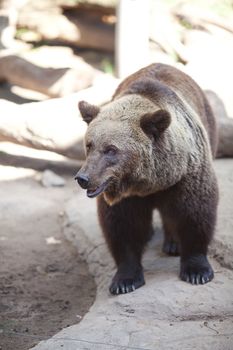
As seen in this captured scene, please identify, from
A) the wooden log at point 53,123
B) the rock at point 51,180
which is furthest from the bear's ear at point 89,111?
the rock at point 51,180

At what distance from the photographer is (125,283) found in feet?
17.6

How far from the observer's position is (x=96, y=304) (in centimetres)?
532

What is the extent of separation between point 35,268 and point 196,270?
190cm

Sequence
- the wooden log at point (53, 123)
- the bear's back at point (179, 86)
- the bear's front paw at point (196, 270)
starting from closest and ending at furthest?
1. the bear's front paw at point (196, 270)
2. the bear's back at point (179, 86)
3. the wooden log at point (53, 123)

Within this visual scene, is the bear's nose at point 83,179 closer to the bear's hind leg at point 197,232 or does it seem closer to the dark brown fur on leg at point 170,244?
the bear's hind leg at point 197,232

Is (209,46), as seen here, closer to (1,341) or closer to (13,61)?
(13,61)

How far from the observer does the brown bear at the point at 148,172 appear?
4680 millimetres

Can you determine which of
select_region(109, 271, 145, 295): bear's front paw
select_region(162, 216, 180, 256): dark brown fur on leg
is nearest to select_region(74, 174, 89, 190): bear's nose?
select_region(109, 271, 145, 295): bear's front paw

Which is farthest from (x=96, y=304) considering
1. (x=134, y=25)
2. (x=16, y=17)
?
(x=16, y=17)

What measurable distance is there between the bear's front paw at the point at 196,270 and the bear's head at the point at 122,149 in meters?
0.81

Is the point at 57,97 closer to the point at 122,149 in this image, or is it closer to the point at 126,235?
the point at 126,235

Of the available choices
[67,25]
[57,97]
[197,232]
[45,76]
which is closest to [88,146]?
[197,232]

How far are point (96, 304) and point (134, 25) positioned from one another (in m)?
5.19

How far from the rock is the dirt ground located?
60 millimetres
